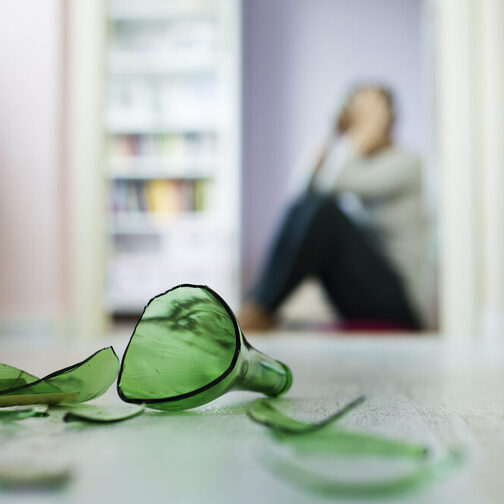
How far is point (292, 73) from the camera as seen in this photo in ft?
14.2

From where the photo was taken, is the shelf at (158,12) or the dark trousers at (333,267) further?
the shelf at (158,12)

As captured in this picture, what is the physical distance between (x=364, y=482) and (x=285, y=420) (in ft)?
0.38

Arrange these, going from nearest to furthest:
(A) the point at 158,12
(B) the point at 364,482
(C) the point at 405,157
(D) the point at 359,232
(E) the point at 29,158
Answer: (B) the point at 364,482
(E) the point at 29,158
(D) the point at 359,232
(C) the point at 405,157
(A) the point at 158,12

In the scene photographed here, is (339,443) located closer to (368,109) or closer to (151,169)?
(151,169)

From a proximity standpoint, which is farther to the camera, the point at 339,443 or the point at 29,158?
the point at 29,158

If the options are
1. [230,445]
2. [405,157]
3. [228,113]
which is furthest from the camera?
[228,113]

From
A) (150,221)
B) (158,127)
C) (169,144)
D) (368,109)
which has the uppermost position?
(368,109)

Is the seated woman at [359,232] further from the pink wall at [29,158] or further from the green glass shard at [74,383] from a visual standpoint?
the green glass shard at [74,383]

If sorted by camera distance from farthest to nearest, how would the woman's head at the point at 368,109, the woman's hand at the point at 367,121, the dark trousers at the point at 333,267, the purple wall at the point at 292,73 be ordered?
the purple wall at the point at 292,73
the woman's head at the point at 368,109
the woman's hand at the point at 367,121
the dark trousers at the point at 333,267

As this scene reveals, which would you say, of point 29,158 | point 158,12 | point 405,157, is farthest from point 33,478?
point 158,12

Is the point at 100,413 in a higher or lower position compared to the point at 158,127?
lower

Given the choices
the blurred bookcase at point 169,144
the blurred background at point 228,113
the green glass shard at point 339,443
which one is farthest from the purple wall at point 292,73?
the green glass shard at point 339,443

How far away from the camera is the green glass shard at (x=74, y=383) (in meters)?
0.42

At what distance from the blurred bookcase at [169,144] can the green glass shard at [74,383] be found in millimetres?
3434
